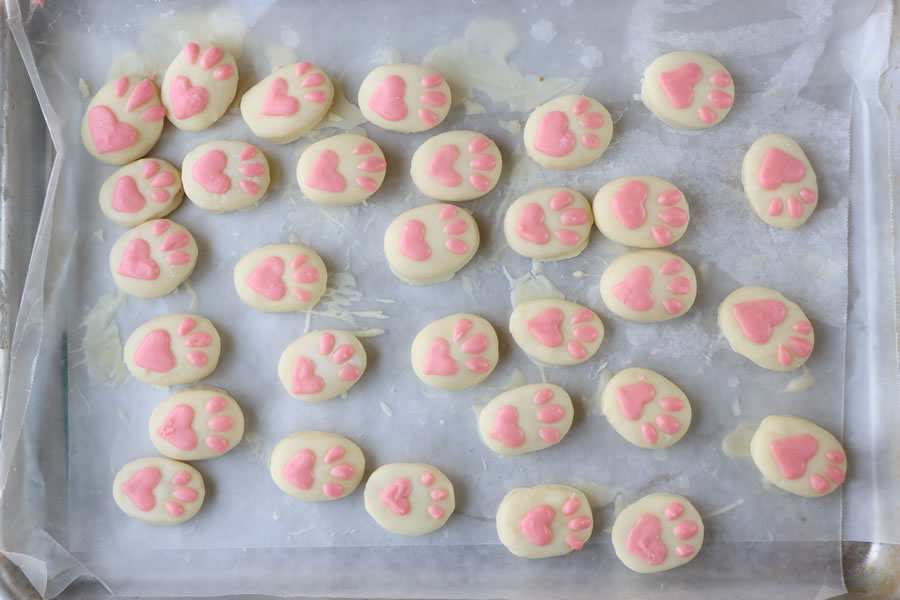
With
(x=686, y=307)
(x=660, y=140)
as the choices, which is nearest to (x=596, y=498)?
(x=686, y=307)

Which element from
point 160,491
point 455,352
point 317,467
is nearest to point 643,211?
point 455,352

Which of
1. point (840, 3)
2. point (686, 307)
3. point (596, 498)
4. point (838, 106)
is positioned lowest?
point (596, 498)

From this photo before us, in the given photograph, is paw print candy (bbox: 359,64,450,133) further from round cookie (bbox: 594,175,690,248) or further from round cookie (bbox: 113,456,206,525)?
round cookie (bbox: 113,456,206,525)

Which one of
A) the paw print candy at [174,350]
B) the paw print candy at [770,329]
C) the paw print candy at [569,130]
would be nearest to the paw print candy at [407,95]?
the paw print candy at [569,130]

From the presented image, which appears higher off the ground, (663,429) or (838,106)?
(838,106)

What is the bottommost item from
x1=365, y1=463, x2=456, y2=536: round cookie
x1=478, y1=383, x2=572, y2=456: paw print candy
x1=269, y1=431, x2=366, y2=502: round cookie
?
x1=365, y1=463, x2=456, y2=536: round cookie

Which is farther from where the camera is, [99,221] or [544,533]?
[99,221]

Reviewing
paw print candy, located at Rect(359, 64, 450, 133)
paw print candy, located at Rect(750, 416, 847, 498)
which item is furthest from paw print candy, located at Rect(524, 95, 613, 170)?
paw print candy, located at Rect(750, 416, 847, 498)

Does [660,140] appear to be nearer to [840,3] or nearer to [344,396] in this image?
[840,3]
